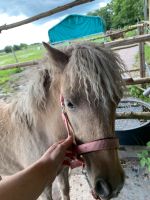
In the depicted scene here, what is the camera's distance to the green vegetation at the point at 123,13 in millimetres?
28198

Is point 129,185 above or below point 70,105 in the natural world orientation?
below

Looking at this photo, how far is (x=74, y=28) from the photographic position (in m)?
9.51

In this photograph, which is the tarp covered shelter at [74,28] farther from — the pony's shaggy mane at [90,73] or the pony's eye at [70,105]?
the pony's eye at [70,105]

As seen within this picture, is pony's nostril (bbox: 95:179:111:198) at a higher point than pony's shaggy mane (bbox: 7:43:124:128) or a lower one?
lower

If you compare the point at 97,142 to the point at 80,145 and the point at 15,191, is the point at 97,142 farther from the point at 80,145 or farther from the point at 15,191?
the point at 15,191

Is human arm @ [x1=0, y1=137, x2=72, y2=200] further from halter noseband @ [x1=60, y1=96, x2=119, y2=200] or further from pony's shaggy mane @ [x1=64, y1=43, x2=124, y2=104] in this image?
pony's shaggy mane @ [x1=64, y1=43, x2=124, y2=104]

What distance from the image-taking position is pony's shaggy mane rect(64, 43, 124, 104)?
119cm

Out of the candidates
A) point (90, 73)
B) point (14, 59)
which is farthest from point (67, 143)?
point (14, 59)

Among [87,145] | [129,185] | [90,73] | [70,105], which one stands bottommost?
[129,185]

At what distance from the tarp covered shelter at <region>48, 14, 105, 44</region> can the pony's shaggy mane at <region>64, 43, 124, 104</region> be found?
7.98 metres

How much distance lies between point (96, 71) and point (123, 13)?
31811 millimetres

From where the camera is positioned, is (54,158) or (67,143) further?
(67,143)

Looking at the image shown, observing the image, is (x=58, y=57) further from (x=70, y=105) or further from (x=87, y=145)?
(x=87, y=145)

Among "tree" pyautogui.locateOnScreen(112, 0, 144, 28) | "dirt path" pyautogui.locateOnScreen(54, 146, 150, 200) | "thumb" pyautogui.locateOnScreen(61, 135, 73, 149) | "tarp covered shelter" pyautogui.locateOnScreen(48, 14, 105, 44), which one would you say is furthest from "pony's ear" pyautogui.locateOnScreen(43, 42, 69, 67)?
"tree" pyautogui.locateOnScreen(112, 0, 144, 28)
